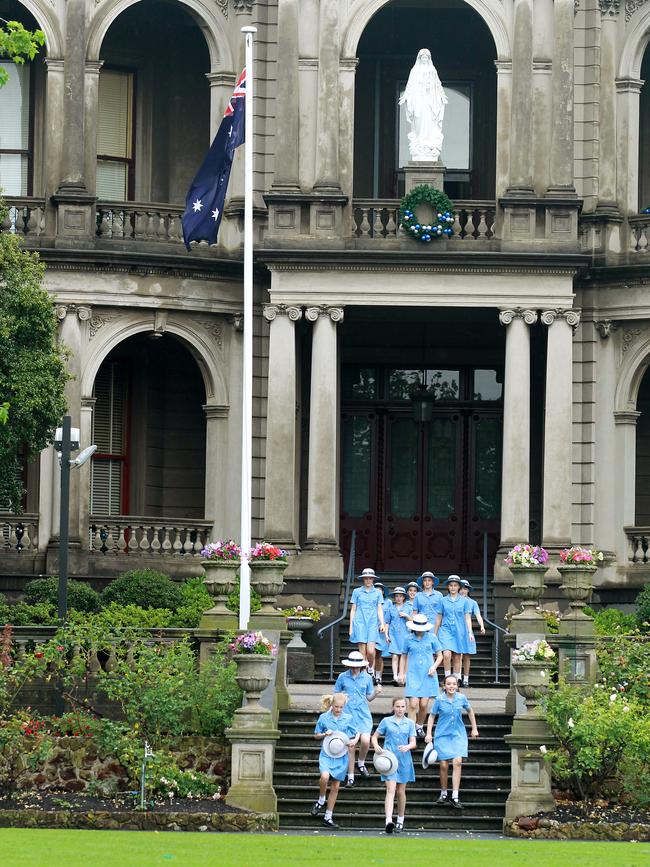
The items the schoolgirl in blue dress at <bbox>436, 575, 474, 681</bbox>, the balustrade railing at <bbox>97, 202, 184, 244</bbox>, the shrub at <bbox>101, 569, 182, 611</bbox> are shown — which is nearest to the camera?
the schoolgirl in blue dress at <bbox>436, 575, 474, 681</bbox>

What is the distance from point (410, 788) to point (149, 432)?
14516mm

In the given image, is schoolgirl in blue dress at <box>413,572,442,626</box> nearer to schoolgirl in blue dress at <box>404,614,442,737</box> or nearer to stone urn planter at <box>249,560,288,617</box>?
schoolgirl in blue dress at <box>404,614,442,737</box>

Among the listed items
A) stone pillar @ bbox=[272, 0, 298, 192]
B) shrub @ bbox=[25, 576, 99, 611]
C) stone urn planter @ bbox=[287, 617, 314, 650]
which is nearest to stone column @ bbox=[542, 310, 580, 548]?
stone urn planter @ bbox=[287, 617, 314, 650]

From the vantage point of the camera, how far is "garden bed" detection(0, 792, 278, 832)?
26.9 metres

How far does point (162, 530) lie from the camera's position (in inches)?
1609

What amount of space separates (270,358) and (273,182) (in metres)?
2.93

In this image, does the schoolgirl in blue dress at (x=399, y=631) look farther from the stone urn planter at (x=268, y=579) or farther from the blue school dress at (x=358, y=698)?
the blue school dress at (x=358, y=698)

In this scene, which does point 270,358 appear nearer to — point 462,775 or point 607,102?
point 607,102

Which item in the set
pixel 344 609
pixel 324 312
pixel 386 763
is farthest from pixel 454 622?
pixel 324 312

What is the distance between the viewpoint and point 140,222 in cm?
4031

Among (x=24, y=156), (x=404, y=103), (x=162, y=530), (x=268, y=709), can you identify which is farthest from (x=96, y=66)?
(x=268, y=709)

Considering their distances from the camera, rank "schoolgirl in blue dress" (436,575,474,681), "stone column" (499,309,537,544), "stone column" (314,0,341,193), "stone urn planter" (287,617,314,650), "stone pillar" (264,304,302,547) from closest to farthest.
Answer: "schoolgirl in blue dress" (436,575,474,681)
"stone urn planter" (287,617,314,650)
"stone column" (499,309,537,544)
"stone pillar" (264,304,302,547)
"stone column" (314,0,341,193)

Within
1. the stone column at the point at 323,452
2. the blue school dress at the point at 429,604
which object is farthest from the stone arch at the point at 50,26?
the blue school dress at the point at 429,604

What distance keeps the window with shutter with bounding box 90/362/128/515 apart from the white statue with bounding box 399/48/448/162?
671cm
